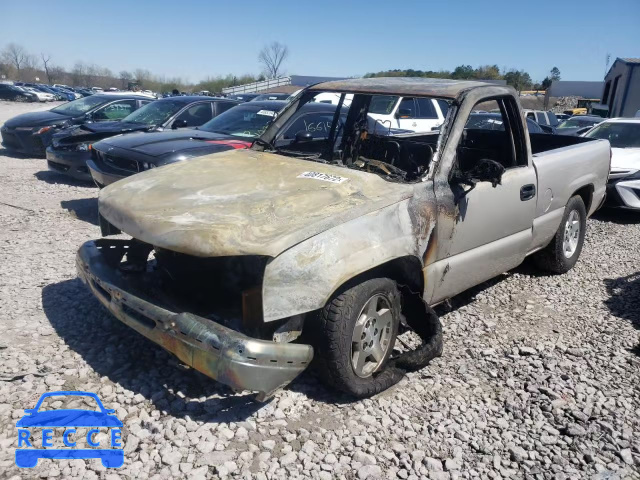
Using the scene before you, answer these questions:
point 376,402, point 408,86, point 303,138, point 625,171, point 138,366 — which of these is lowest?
point 376,402

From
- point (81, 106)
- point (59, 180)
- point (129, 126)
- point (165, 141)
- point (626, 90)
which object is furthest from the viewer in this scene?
point (626, 90)

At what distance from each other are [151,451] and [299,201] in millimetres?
1548

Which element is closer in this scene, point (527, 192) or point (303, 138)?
point (527, 192)

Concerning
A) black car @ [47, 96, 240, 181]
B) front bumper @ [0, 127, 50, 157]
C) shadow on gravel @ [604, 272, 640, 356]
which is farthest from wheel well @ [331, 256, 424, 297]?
front bumper @ [0, 127, 50, 157]

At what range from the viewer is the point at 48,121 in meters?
11.5

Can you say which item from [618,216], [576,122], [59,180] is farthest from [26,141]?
[576,122]

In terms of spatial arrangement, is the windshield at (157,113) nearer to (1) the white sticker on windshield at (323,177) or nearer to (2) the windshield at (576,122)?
(1) the white sticker on windshield at (323,177)

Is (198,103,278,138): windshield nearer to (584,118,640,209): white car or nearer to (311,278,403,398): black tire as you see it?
(311,278,403,398): black tire

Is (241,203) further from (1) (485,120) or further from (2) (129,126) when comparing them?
(2) (129,126)

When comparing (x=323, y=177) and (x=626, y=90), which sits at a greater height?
(x=323, y=177)

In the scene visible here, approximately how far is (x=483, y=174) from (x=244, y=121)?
16.7 feet

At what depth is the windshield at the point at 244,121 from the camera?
7.74 metres

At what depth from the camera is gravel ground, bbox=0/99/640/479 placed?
267cm

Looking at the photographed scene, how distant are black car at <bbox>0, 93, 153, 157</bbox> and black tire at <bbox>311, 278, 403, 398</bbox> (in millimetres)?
10239
